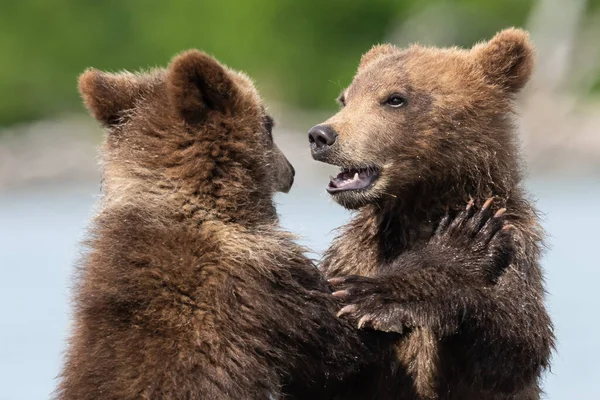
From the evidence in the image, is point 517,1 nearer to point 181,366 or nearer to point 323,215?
point 323,215

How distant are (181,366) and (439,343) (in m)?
1.77

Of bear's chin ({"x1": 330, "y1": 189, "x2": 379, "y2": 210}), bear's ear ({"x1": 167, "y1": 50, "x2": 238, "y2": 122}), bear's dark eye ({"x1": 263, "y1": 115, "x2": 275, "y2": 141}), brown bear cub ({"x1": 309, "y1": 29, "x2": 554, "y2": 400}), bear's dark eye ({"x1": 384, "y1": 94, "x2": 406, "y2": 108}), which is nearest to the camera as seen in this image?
bear's ear ({"x1": 167, "y1": 50, "x2": 238, "y2": 122})

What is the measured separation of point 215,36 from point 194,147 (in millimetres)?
27941

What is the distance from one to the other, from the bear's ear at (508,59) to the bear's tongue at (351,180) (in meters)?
1.01

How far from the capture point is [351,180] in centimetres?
812

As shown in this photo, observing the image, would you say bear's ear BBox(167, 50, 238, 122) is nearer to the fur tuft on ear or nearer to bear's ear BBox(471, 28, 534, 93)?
the fur tuft on ear

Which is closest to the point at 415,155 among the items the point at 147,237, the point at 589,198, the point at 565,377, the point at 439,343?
the point at 439,343

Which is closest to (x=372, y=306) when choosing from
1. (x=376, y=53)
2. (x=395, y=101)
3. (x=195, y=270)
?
(x=195, y=270)

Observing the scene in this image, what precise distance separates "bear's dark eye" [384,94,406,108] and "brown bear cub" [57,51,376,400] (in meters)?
0.95

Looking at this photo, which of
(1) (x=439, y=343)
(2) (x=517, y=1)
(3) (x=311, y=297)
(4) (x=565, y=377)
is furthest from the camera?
(2) (x=517, y=1)

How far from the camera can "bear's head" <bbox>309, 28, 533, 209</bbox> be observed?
317 inches

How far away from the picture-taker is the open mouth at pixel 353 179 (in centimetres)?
804

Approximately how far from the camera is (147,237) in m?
7.20

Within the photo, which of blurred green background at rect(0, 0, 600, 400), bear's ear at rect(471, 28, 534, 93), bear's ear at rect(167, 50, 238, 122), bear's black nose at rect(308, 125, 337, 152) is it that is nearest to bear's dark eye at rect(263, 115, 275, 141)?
bear's black nose at rect(308, 125, 337, 152)
